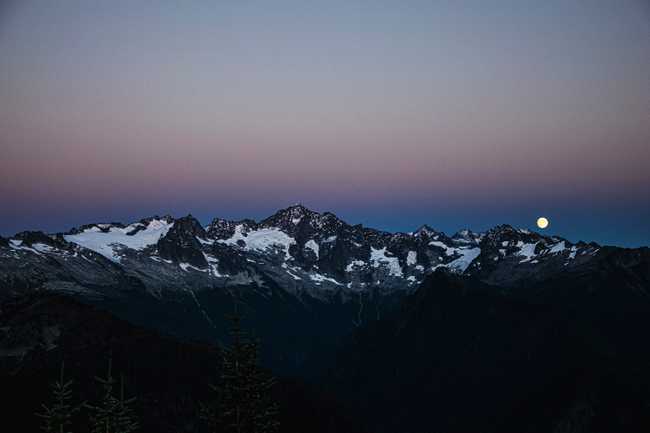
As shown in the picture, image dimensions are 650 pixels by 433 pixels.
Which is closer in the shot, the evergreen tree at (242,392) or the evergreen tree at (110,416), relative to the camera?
the evergreen tree at (110,416)

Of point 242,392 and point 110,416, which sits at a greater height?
point 242,392

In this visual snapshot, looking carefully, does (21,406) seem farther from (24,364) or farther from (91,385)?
(24,364)

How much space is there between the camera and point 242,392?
131ft

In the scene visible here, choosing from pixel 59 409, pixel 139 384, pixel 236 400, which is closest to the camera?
pixel 59 409

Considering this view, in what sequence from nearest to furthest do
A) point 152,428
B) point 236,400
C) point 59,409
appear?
point 59,409, point 236,400, point 152,428

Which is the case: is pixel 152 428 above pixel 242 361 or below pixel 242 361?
below

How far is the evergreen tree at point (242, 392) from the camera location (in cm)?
3972

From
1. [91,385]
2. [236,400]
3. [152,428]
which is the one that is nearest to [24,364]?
[91,385]

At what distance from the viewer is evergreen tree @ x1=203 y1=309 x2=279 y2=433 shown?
39.7 metres

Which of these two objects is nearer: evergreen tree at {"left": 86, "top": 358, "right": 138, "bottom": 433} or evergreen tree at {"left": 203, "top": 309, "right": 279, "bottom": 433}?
evergreen tree at {"left": 86, "top": 358, "right": 138, "bottom": 433}

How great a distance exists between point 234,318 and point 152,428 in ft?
503

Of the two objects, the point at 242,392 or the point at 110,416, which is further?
the point at 242,392

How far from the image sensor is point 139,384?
198250mm

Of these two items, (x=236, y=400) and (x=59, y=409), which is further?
(x=236, y=400)
